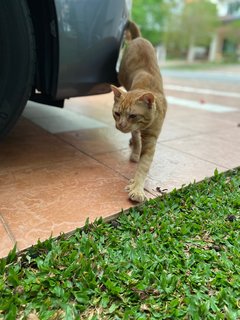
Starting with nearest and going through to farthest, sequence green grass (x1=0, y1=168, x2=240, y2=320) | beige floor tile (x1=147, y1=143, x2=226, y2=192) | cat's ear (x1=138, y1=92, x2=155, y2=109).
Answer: green grass (x1=0, y1=168, x2=240, y2=320)
cat's ear (x1=138, y1=92, x2=155, y2=109)
beige floor tile (x1=147, y1=143, x2=226, y2=192)

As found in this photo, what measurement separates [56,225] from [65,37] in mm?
1068

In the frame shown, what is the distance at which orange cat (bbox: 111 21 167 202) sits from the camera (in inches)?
72.4

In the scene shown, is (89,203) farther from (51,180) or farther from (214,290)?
(214,290)

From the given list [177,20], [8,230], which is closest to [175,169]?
[8,230]

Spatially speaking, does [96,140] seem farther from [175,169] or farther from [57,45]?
[57,45]

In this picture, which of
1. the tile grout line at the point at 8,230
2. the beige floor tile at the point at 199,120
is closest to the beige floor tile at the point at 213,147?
the beige floor tile at the point at 199,120

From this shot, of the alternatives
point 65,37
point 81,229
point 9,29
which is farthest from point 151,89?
point 81,229

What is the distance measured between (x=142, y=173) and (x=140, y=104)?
401 mm

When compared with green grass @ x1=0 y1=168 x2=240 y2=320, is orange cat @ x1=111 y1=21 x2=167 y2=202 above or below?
above

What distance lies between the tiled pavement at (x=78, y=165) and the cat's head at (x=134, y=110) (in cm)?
35

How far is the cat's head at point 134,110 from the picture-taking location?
1832mm

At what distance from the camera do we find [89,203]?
171 cm

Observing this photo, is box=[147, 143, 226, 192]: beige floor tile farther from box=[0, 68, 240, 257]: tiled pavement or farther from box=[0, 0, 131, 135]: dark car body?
box=[0, 0, 131, 135]: dark car body

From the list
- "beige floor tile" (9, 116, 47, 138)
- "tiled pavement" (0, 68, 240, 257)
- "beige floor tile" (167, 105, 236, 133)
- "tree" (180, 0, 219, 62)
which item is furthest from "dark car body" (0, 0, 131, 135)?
"tree" (180, 0, 219, 62)
